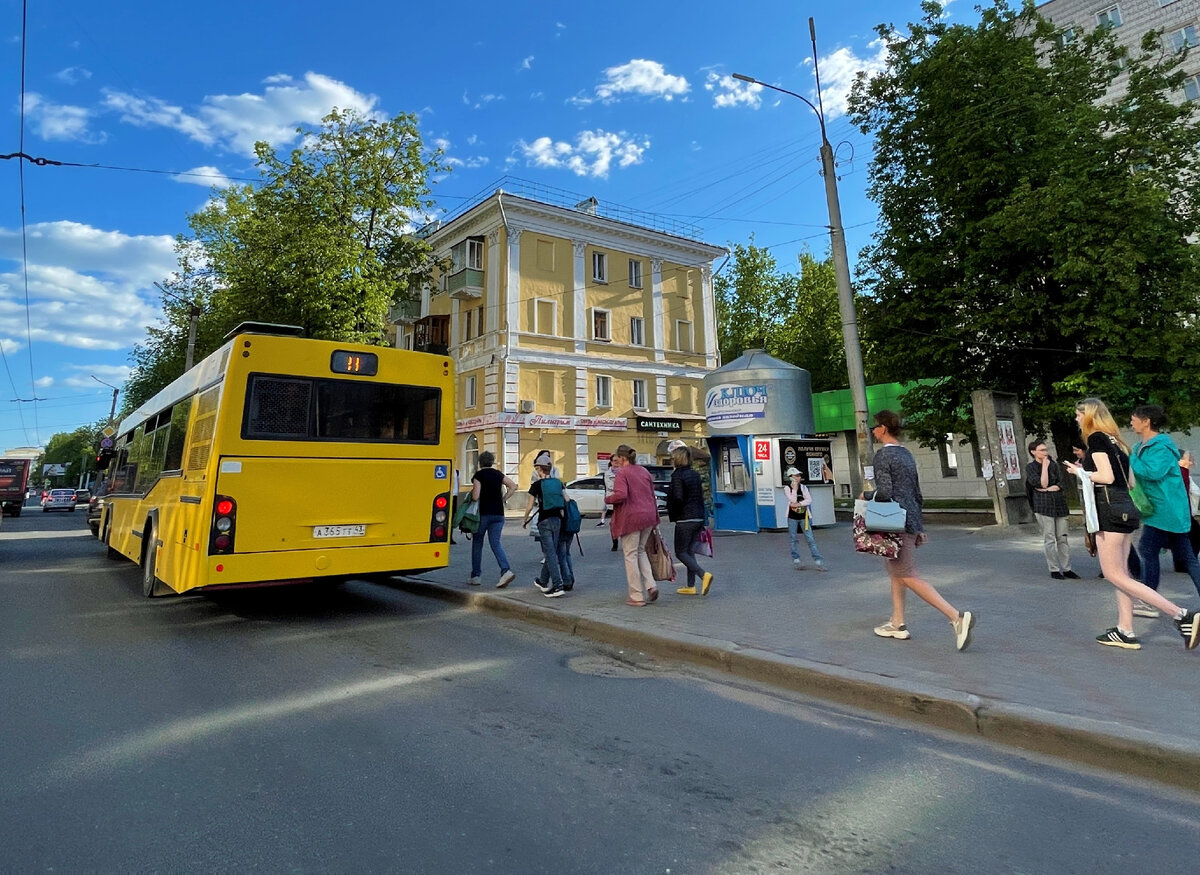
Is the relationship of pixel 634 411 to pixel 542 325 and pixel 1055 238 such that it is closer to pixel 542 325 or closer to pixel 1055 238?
pixel 542 325

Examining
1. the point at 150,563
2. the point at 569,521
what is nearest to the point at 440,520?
the point at 569,521

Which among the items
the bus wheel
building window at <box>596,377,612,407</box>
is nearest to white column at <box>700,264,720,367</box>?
building window at <box>596,377,612,407</box>

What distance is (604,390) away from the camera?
107ft

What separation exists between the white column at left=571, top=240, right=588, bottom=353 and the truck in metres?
30.2

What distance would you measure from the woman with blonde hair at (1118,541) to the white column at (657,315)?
29278mm

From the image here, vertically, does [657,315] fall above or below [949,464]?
above

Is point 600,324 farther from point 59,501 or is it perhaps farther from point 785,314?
point 59,501

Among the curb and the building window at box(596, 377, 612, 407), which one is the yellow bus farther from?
the building window at box(596, 377, 612, 407)

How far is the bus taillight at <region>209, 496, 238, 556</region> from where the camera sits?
661cm

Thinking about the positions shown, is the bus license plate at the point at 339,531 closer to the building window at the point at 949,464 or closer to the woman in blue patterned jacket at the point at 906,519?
the woman in blue patterned jacket at the point at 906,519

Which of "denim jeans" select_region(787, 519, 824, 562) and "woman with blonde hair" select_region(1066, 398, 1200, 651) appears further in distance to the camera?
"denim jeans" select_region(787, 519, 824, 562)

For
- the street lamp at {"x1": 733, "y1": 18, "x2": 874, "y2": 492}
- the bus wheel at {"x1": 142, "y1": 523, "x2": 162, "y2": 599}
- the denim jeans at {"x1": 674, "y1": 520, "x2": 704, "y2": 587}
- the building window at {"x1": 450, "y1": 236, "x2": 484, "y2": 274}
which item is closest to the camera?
the denim jeans at {"x1": 674, "y1": 520, "x2": 704, "y2": 587}

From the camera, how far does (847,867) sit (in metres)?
2.57

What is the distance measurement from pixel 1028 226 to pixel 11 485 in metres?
45.2
